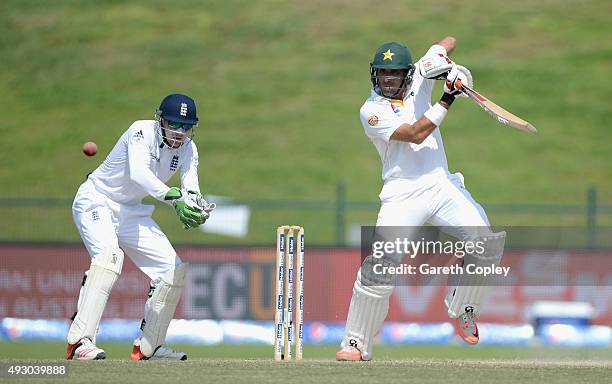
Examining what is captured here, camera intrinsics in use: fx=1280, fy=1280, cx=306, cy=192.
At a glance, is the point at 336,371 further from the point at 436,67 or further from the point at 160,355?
the point at 436,67

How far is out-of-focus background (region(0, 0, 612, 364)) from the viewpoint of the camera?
13.2 meters

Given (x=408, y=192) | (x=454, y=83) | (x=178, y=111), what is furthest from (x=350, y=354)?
(x=178, y=111)

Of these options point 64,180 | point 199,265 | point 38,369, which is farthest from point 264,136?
point 38,369

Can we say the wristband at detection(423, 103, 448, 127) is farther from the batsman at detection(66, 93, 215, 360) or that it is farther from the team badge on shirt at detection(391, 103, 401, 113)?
the batsman at detection(66, 93, 215, 360)

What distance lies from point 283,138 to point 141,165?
14.7m

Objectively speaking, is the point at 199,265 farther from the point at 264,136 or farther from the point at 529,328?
the point at 264,136

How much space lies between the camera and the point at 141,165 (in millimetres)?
8344

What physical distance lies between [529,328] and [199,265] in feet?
11.4

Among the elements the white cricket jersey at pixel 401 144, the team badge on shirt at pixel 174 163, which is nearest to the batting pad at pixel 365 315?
the white cricket jersey at pixel 401 144

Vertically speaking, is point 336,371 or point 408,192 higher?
point 408,192

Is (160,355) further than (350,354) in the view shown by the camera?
Yes

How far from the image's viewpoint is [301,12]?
27.2 metres

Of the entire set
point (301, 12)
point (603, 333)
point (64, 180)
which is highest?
point (301, 12)

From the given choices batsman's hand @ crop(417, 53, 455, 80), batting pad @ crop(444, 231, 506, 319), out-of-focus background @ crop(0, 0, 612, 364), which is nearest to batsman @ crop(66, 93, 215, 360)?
batsman's hand @ crop(417, 53, 455, 80)
